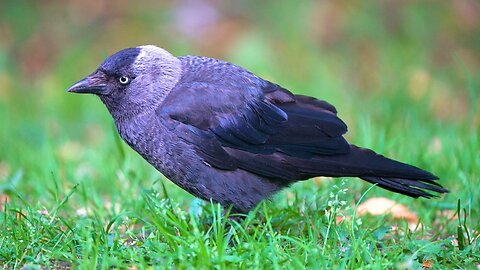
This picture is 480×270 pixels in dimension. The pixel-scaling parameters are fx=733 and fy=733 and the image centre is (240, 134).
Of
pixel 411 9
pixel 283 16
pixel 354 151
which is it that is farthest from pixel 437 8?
pixel 354 151

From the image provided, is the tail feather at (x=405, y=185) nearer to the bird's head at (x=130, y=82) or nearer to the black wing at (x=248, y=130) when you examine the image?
the black wing at (x=248, y=130)

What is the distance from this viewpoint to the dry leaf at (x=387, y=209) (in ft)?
15.5

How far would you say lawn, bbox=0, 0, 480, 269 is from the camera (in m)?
3.79

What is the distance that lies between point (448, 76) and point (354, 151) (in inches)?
201

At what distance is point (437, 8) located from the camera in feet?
29.6

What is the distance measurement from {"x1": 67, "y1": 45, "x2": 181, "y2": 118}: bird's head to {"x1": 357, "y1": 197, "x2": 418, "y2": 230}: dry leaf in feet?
4.94


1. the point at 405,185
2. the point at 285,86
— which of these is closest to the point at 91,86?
the point at 405,185

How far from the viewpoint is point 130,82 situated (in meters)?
4.52

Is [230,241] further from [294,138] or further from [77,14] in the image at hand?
[77,14]

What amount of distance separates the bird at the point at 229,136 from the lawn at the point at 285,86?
0.20 metres

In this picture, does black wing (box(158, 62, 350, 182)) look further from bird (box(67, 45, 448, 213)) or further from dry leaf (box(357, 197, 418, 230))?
dry leaf (box(357, 197, 418, 230))

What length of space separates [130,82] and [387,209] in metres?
1.82

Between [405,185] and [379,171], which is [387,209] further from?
[379,171]

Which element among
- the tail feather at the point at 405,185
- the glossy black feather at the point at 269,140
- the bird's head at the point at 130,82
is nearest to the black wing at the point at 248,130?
the glossy black feather at the point at 269,140
